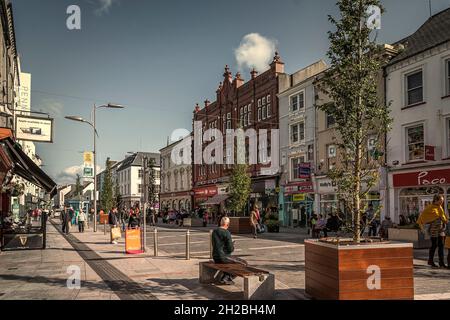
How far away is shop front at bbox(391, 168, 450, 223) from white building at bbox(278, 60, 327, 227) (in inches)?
308

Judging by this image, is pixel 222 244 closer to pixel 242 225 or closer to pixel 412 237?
pixel 412 237

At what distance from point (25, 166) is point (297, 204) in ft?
72.4

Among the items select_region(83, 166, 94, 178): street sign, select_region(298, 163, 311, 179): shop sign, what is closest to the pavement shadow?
select_region(298, 163, 311, 179): shop sign

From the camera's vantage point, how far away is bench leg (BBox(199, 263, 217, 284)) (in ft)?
28.8

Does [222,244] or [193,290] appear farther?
[222,244]

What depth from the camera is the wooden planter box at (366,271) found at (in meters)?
6.18

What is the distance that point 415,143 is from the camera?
22.6 metres

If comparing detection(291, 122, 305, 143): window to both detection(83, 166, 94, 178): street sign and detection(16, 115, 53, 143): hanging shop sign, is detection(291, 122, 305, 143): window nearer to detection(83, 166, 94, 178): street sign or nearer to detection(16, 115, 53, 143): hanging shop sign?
detection(83, 166, 94, 178): street sign

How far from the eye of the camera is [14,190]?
2014 centimetres

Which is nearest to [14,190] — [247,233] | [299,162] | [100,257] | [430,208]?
[100,257]

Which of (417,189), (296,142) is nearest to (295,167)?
(296,142)

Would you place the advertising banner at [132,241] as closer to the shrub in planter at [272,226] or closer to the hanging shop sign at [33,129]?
the hanging shop sign at [33,129]
